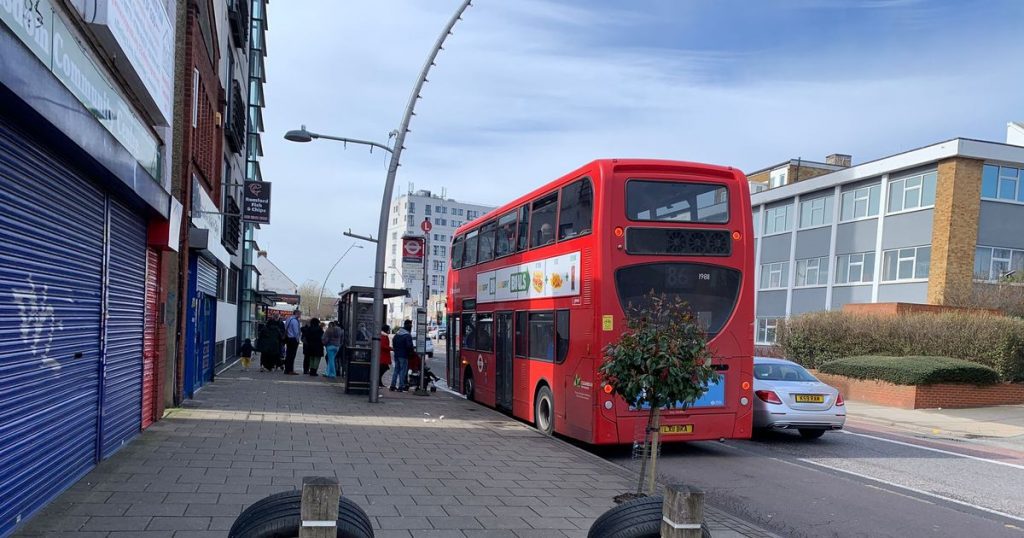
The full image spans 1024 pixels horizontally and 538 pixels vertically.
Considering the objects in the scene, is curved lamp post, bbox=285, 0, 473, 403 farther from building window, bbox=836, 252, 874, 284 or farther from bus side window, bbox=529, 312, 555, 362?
building window, bbox=836, 252, 874, 284

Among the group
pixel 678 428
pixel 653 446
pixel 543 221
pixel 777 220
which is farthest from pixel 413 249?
pixel 777 220

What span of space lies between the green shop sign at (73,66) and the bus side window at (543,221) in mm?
5878

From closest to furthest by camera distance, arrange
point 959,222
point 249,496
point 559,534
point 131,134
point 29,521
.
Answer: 1. point 29,521
2. point 559,534
3. point 249,496
4. point 131,134
5. point 959,222

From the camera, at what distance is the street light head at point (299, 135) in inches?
626

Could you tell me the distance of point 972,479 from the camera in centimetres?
1013

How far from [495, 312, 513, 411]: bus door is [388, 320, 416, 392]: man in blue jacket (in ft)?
12.7

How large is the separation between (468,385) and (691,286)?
8.06 metres

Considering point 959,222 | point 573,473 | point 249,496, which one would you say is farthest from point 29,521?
point 959,222

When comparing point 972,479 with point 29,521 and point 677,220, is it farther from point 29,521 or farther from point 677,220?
point 29,521

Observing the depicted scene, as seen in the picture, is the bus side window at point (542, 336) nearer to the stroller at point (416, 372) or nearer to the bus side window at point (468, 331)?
the bus side window at point (468, 331)

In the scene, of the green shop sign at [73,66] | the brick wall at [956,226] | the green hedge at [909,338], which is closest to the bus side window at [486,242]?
the green shop sign at [73,66]

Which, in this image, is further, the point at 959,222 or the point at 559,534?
the point at 959,222

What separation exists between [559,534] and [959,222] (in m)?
31.3

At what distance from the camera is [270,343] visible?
2339 centimetres
